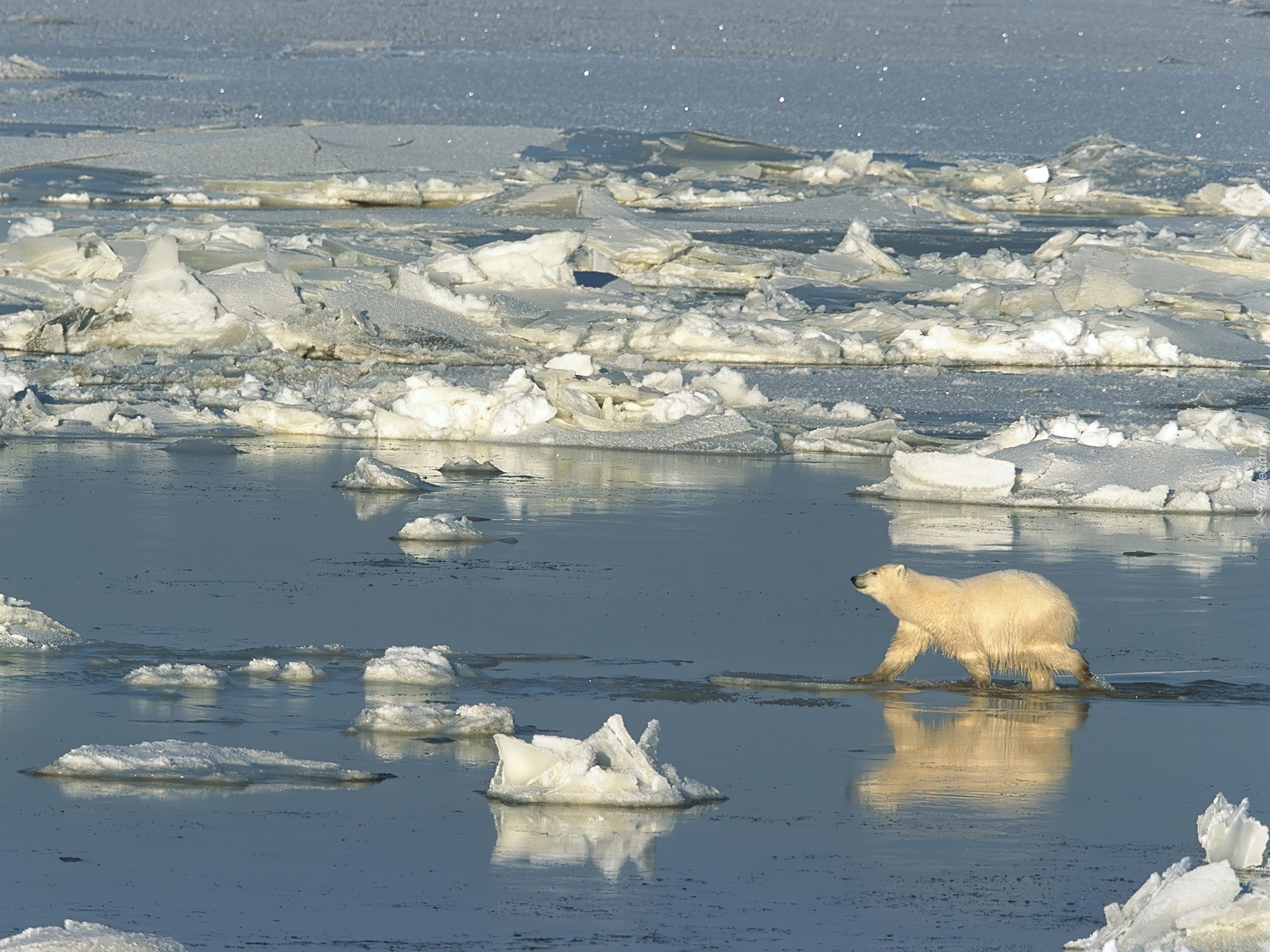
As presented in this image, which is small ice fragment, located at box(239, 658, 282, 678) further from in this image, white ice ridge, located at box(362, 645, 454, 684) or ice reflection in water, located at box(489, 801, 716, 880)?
ice reflection in water, located at box(489, 801, 716, 880)

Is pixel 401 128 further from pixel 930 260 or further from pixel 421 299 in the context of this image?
pixel 421 299

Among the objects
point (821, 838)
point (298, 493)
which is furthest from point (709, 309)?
point (821, 838)

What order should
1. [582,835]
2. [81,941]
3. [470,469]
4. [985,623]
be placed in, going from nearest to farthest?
[81,941], [582,835], [985,623], [470,469]

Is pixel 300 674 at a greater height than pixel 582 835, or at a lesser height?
greater

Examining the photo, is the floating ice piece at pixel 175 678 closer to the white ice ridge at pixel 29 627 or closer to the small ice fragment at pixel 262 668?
the small ice fragment at pixel 262 668

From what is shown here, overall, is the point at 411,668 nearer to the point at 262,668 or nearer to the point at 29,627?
the point at 262,668

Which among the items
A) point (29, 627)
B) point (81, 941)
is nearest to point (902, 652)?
point (29, 627)

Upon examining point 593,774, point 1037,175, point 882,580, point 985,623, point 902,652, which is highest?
point 1037,175

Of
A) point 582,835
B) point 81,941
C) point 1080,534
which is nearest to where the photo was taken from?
point 81,941
